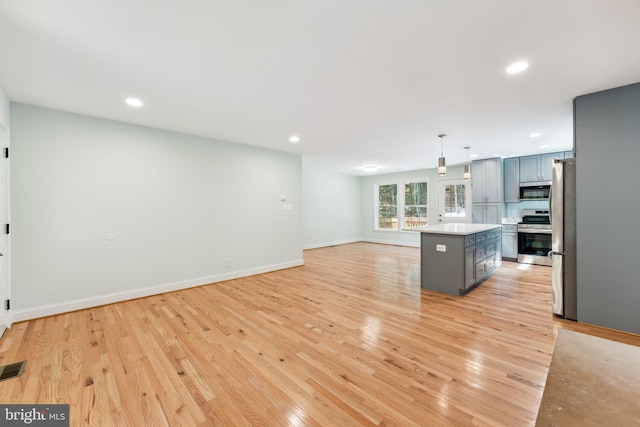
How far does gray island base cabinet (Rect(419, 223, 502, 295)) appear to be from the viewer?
380cm

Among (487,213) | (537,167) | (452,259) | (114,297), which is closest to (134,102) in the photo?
(114,297)

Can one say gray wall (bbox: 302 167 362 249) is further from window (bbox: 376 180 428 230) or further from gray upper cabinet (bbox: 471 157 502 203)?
gray upper cabinet (bbox: 471 157 502 203)

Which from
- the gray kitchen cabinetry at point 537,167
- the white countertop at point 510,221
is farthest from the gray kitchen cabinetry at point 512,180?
the white countertop at point 510,221

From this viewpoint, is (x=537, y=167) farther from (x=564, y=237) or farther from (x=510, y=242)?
(x=564, y=237)

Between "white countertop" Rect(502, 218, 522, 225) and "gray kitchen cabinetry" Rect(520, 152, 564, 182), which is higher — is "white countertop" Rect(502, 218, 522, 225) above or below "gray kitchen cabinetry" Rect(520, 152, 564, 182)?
below

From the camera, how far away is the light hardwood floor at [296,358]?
5.60ft

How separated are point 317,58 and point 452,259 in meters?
3.29

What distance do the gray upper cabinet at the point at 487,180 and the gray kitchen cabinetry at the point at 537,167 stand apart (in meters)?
0.47

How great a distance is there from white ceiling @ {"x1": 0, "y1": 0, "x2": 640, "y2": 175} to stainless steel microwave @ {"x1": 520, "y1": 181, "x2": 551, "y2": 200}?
248 cm

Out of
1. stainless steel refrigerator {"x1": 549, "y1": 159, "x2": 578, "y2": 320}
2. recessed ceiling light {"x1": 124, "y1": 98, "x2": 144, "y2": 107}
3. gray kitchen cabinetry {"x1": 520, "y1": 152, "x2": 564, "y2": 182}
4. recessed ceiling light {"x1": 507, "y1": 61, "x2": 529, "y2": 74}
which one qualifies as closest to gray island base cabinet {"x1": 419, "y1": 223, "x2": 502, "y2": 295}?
stainless steel refrigerator {"x1": 549, "y1": 159, "x2": 578, "y2": 320}

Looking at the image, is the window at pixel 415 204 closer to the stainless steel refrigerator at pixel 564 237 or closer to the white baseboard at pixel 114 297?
the stainless steel refrigerator at pixel 564 237

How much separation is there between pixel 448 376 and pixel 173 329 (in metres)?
2.73

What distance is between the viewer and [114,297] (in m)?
3.63

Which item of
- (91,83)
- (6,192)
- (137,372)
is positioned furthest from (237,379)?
(6,192)
